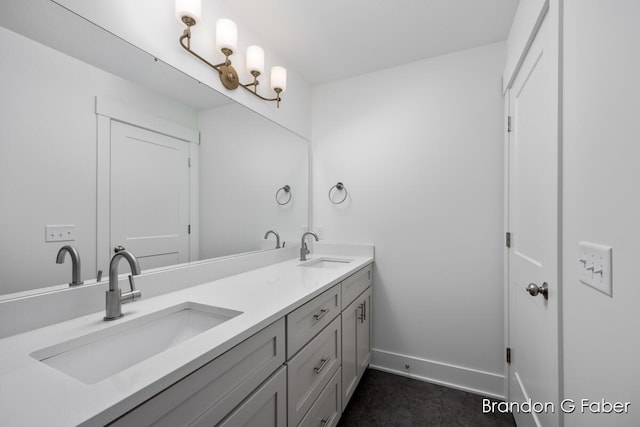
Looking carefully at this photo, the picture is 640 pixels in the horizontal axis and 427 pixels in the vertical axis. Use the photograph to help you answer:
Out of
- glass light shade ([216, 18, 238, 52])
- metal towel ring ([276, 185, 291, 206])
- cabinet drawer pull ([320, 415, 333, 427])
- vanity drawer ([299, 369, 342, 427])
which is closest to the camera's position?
vanity drawer ([299, 369, 342, 427])

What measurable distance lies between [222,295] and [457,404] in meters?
1.67

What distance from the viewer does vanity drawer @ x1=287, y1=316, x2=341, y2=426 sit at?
41.6 inches

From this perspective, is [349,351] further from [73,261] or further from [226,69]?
[226,69]

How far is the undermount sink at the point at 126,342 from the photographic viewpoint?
2.45 feet

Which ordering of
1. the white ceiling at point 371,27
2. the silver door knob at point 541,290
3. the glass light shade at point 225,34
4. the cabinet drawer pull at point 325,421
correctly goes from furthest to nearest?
the white ceiling at point 371,27 < the glass light shade at point 225,34 < the cabinet drawer pull at point 325,421 < the silver door knob at point 541,290

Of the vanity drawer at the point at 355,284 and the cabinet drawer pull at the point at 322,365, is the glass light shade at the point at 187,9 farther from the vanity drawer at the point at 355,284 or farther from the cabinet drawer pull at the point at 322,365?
the cabinet drawer pull at the point at 322,365

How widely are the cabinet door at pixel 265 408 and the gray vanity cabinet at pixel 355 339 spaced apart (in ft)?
2.18

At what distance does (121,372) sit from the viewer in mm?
592

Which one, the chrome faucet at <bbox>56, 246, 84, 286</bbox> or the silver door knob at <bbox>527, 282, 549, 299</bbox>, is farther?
the silver door knob at <bbox>527, 282, 549, 299</bbox>

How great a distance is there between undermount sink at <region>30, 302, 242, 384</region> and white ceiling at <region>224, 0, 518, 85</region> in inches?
65.6

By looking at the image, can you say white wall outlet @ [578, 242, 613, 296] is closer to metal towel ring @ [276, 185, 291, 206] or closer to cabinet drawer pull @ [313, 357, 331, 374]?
cabinet drawer pull @ [313, 357, 331, 374]

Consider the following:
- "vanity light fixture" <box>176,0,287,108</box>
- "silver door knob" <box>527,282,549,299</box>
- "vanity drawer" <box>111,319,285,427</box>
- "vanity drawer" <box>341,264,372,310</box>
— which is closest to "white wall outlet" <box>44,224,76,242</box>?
"vanity drawer" <box>111,319,285,427</box>

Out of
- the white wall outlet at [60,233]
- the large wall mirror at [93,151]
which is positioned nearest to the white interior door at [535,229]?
the large wall mirror at [93,151]

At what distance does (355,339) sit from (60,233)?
63.3 inches
